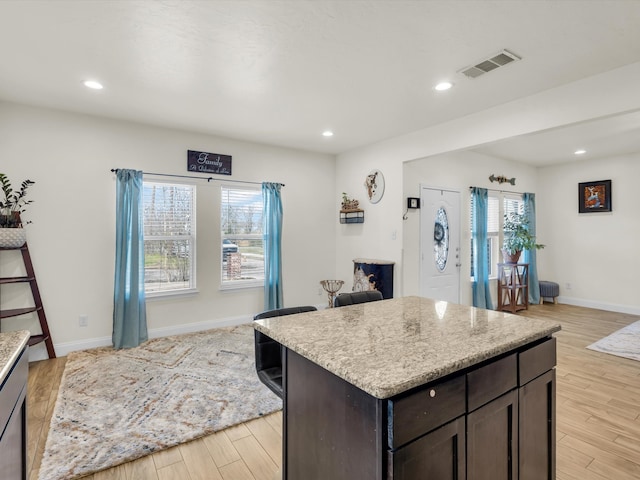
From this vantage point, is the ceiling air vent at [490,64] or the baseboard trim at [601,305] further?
the baseboard trim at [601,305]

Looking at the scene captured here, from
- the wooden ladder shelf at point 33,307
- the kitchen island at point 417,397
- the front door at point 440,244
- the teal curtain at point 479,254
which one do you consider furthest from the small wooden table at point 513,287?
the wooden ladder shelf at point 33,307

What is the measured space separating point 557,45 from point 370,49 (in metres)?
1.31

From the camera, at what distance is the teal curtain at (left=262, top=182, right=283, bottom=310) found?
4.84 meters

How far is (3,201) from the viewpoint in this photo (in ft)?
11.2

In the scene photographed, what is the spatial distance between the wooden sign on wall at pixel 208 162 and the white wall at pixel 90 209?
0.29 feet

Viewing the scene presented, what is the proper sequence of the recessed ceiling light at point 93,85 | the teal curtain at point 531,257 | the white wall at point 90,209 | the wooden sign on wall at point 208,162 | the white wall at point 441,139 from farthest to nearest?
the teal curtain at point 531,257 → the wooden sign on wall at point 208,162 → the white wall at point 90,209 → the recessed ceiling light at point 93,85 → the white wall at point 441,139

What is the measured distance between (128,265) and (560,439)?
4.28m

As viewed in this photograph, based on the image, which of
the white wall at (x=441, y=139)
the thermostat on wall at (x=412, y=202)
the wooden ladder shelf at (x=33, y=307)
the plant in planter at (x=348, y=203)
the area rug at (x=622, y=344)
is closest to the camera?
the white wall at (x=441, y=139)

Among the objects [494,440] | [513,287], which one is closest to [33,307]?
[494,440]

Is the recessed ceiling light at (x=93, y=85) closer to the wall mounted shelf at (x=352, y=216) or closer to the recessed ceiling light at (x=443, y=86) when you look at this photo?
the recessed ceiling light at (x=443, y=86)

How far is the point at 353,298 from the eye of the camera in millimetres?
2406

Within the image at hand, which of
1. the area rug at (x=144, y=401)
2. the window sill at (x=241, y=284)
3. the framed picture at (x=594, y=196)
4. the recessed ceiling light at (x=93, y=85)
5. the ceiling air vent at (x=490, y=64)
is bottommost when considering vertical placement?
the area rug at (x=144, y=401)

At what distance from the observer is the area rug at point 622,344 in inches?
148

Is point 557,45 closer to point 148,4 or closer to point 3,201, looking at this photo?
point 148,4
